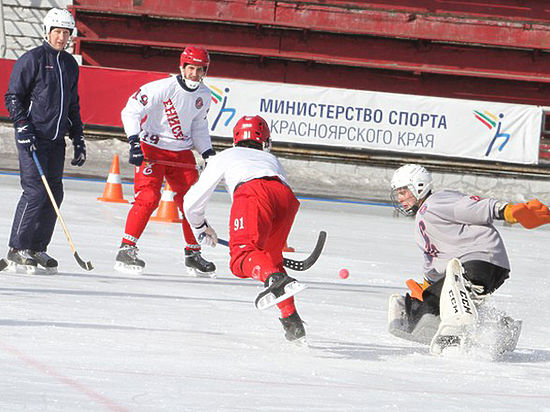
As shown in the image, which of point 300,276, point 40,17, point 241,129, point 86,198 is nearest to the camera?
point 241,129

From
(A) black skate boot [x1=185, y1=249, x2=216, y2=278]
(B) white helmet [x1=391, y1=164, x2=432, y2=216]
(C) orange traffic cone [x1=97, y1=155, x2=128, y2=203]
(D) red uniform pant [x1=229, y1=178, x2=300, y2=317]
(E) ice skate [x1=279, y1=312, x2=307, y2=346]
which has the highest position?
(B) white helmet [x1=391, y1=164, x2=432, y2=216]

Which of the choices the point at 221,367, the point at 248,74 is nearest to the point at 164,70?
the point at 248,74

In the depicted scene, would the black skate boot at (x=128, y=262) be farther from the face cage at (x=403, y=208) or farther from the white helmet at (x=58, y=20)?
the face cage at (x=403, y=208)

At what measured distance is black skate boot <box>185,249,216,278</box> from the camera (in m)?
8.58

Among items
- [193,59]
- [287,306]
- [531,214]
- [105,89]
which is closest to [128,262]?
[193,59]

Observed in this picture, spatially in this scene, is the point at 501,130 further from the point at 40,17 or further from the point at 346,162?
the point at 40,17

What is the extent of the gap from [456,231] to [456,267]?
0.31 m

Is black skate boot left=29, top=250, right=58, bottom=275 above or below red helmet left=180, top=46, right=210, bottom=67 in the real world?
below

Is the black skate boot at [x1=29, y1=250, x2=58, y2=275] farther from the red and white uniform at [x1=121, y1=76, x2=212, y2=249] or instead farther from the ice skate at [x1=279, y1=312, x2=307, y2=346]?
the ice skate at [x1=279, y1=312, x2=307, y2=346]

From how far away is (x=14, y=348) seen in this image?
4.78 meters

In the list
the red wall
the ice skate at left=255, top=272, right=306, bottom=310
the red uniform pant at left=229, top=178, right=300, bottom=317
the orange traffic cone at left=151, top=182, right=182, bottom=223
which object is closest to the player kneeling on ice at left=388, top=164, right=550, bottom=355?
the red uniform pant at left=229, top=178, right=300, bottom=317

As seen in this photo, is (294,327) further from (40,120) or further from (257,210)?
(40,120)

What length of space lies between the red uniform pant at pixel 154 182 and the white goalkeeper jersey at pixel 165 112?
7cm

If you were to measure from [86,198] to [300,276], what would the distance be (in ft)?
19.6
